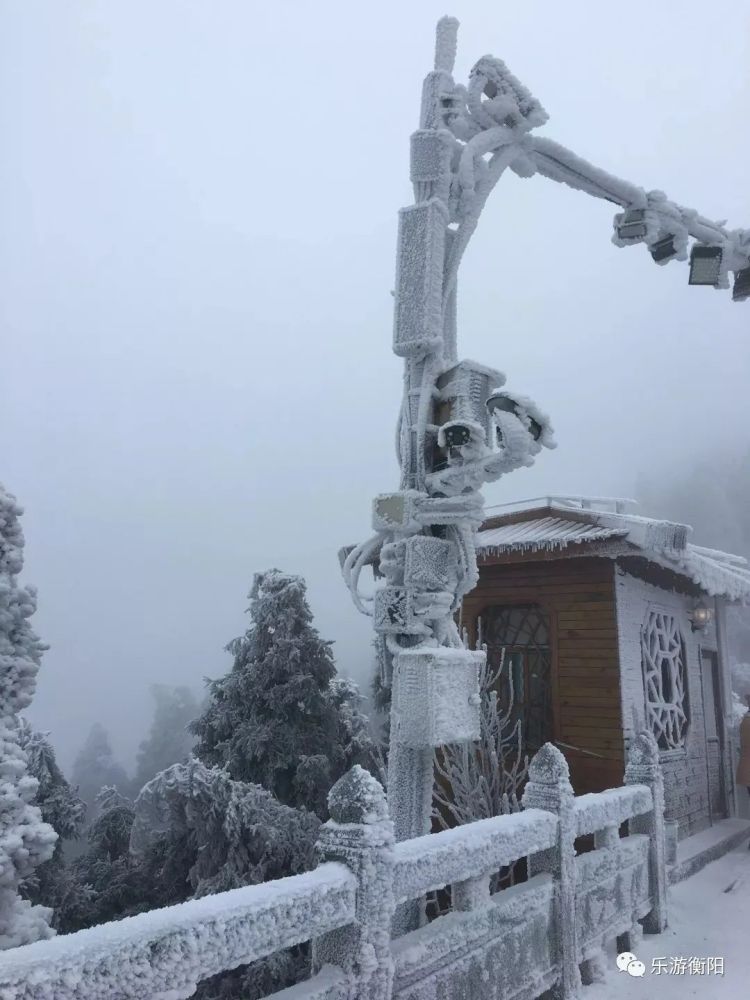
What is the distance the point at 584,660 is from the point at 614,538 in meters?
1.86

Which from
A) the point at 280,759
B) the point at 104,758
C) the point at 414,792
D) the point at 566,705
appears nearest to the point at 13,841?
the point at 414,792

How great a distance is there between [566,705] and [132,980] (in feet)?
25.6

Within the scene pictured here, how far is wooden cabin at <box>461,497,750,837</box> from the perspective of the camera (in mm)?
8602

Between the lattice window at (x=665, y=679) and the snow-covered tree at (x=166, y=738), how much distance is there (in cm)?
4316

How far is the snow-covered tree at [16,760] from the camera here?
275 cm

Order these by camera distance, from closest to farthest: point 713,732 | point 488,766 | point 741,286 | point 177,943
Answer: point 177,943 < point 741,286 < point 488,766 < point 713,732

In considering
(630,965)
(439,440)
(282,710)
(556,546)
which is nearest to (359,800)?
(439,440)

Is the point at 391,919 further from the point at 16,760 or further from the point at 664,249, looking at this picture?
the point at 664,249

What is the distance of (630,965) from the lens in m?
5.09

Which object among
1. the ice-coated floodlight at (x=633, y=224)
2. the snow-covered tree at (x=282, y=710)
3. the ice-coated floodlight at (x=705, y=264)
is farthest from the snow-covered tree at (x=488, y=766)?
the ice-coated floodlight at (x=633, y=224)

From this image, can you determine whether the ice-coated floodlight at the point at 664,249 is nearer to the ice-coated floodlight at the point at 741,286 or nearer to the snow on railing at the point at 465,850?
the ice-coated floodlight at the point at 741,286

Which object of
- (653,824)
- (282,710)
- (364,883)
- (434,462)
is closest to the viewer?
(364,883)

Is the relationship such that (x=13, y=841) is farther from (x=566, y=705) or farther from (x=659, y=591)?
(x=659, y=591)

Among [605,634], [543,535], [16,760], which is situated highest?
[543,535]
